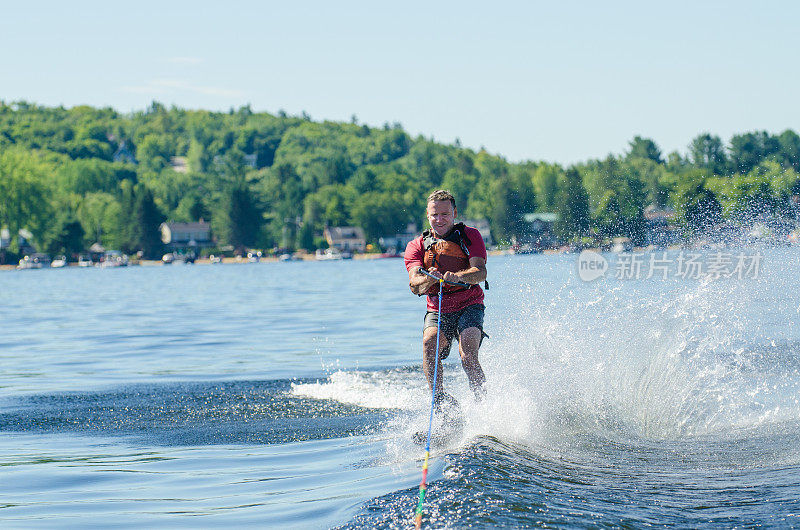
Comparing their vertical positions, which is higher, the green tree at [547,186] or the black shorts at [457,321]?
the green tree at [547,186]

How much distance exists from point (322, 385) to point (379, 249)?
13319 cm

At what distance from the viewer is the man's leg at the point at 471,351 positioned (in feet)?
26.7

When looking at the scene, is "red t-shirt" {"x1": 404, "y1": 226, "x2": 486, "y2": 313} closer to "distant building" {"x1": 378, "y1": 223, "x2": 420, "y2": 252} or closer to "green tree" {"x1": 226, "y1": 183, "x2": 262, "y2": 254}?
"distant building" {"x1": 378, "y1": 223, "x2": 420, "y2": 252}

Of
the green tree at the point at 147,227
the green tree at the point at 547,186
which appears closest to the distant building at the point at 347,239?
the green tree at the point at 147,227

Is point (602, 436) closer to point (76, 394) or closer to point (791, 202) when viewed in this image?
point (76, 394)

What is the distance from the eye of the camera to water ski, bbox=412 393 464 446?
8.10m

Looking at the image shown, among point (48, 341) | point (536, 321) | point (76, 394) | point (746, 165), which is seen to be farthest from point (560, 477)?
point (746, 165)

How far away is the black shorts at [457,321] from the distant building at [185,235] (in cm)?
15034

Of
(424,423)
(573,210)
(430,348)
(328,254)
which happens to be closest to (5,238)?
(328,254)

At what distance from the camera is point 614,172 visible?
109375 mm

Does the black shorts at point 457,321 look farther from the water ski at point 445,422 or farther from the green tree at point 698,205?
the green tree at point 698,205

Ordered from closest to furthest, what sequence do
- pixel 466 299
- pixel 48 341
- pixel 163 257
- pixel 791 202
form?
Answer: pixel 466 299 < pixel 48 341 < pixel 791 202 < pixel 163 257

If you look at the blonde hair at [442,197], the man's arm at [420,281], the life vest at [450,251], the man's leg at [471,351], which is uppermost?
the blonde hair at [442,197]

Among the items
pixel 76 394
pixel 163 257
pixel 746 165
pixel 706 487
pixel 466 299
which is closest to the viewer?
pixel 706 487
